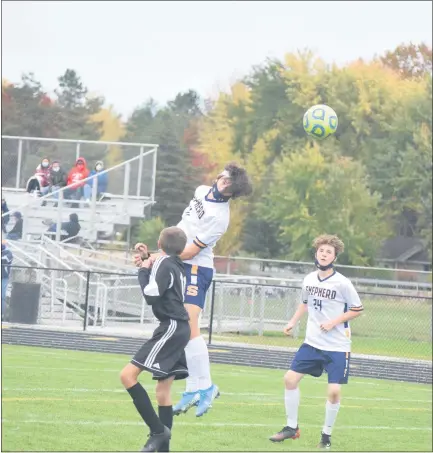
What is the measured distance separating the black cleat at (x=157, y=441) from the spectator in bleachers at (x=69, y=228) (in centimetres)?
2057

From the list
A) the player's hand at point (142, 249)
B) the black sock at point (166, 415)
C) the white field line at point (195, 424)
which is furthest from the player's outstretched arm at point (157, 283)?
the white field line at point (195, 424)

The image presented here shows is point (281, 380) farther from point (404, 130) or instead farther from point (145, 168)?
point (404, 130)

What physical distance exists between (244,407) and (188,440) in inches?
120

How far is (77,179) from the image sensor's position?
29.4 meters

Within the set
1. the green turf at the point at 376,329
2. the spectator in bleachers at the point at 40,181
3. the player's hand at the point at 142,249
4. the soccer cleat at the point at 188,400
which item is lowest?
the green turf at the point at 376,329

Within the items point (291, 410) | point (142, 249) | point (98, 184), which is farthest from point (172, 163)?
point (142, 249)

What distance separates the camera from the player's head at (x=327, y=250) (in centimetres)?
1085

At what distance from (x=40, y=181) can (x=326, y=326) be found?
2009 cm

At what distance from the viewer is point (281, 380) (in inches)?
679

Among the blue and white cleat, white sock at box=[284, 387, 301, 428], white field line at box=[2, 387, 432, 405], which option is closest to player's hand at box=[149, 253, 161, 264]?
the blue and white cleat

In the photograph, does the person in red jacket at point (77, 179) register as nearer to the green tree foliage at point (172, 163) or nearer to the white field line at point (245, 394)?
the green tree foliage at point (172, 163)

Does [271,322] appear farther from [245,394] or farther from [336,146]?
[336,146]

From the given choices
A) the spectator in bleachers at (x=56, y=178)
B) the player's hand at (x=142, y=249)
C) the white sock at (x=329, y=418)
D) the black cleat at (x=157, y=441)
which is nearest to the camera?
the black cleat at (x=157, y=441)

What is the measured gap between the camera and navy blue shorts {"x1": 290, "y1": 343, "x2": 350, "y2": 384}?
35.2ft
